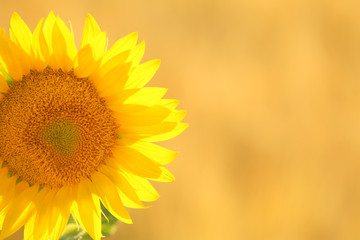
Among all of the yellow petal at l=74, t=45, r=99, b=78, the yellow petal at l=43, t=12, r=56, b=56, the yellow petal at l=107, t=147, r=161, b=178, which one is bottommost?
the yellow petal at l=107, t=147, r=161, b=178

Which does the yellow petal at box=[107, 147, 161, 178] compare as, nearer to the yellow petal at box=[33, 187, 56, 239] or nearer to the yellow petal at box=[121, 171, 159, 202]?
the yellow petal at box=[121, 171, 159, 202]

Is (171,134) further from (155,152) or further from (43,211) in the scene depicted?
(43,211)

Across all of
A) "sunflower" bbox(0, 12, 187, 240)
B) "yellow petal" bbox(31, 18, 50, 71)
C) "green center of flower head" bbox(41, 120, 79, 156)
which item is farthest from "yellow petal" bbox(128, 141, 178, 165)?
"yellow petal" bbox(31, 18, 50, 71)

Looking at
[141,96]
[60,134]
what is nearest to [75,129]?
[60,134]

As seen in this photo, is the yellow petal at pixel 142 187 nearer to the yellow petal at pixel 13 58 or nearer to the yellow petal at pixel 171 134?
the yellow petal at pixel 171 134

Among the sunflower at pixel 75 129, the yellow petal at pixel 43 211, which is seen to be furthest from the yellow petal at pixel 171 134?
the yellow petal at pixel 43 211
